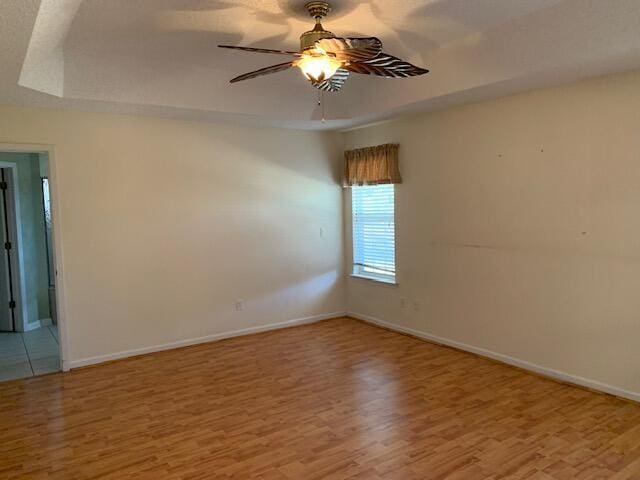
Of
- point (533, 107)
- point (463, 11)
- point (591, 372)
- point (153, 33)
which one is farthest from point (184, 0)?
point (591, 372)

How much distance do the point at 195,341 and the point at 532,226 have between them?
3.66 m

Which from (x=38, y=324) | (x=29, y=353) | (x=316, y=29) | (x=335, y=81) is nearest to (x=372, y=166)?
(x=335, y=81)

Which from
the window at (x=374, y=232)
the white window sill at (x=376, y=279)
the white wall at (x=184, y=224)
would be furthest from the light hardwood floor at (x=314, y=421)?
the window at (x=374, y=232)

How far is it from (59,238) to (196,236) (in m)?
1.33

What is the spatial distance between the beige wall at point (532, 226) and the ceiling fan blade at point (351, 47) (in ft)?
6.91

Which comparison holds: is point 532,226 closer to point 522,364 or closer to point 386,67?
point 522,364

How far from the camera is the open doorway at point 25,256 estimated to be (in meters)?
5.77

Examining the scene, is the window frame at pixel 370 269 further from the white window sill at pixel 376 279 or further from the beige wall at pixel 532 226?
the beige wall at pixel 532 226

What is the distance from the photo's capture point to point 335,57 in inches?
101

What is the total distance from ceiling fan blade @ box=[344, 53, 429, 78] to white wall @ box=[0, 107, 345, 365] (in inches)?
108

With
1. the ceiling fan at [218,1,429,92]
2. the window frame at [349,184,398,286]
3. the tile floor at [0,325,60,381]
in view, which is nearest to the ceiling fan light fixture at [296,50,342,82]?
the ceiling fan at [218,1,429,92]

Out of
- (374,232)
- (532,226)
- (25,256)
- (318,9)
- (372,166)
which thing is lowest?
(25,256)

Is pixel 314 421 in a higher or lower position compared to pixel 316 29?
lower

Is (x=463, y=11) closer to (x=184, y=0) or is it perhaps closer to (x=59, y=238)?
(x=184, y=0)
